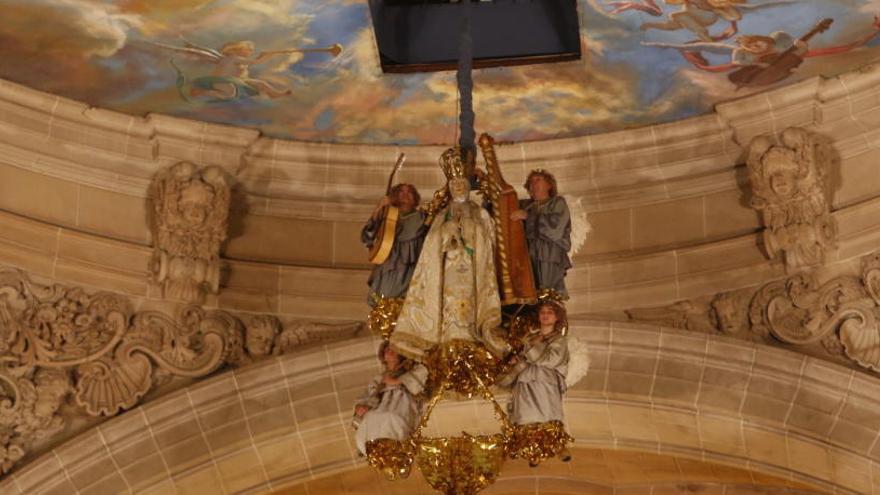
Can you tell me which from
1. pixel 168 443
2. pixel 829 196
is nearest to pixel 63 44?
pixel 168 443

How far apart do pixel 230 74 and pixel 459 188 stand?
308 cm

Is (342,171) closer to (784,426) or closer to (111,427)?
(111,427)

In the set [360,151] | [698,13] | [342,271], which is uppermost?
[698,13]

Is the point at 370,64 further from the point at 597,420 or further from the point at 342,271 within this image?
the point at 597,420

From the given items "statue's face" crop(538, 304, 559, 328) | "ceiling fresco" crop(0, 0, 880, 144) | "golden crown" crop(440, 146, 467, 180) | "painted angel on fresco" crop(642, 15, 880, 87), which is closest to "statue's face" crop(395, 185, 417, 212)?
"golden crown" crop(440, 146, 467, 180)

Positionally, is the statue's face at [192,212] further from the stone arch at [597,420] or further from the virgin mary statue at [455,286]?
the virgin mary statue at [455,286]

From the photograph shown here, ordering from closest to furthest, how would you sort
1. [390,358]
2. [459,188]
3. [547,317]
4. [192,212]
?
[547,317] → [459,188] → [390,358] → [192,212]

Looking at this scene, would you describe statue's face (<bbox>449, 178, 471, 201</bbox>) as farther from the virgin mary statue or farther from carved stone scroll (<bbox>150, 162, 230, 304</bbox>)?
carved stone scroll (<bbox>150, 162, 230, 304</bbox>)

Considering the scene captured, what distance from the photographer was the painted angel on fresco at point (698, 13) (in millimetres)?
13680

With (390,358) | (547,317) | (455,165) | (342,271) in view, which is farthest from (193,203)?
(547,317)

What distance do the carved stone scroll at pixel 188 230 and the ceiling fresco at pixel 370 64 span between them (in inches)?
17.9

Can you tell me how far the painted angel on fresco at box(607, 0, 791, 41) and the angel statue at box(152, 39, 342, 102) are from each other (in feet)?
5.91

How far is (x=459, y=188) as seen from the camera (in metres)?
11.7

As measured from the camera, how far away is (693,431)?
1460 centimetres
